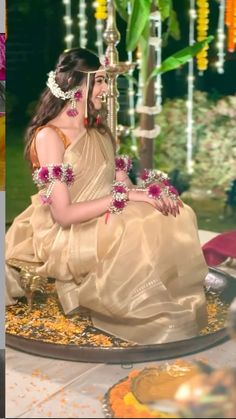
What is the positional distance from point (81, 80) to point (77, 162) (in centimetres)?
21

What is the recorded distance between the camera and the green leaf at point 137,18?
1832 mm

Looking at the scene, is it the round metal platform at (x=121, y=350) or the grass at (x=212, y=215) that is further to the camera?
the grass at (x=212, y=215)

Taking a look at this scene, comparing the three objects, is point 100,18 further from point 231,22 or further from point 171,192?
point 171,192

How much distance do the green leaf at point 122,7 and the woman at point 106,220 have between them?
0.14 meters

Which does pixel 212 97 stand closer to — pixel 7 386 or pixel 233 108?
pixel 233 108

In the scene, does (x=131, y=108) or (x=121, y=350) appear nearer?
(x=121, y=350)

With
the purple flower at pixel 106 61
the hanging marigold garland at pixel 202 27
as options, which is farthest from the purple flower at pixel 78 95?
the hanging marigold garland at pixel 202 27

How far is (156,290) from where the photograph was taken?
184 cm

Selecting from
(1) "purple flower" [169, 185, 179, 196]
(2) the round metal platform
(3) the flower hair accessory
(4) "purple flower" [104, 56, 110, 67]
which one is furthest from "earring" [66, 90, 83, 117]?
(2) the round metal platform

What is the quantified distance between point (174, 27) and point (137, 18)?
0.10 meters

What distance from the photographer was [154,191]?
6.06ft

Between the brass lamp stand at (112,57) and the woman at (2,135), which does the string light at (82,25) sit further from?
the woman at (2,135)

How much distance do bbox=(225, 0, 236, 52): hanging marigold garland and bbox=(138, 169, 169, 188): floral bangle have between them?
37 cm

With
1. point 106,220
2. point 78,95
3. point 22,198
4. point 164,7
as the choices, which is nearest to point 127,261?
point 106,220
